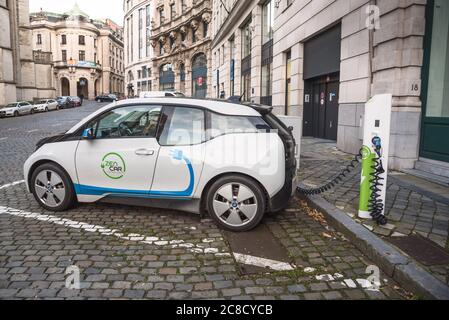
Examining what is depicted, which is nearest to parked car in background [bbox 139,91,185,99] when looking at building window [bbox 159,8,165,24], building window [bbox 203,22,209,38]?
building window [bbox 203,22,209,38]

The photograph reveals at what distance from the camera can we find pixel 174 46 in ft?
172

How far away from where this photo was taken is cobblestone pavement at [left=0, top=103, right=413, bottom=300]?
122 inches

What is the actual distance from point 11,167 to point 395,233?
812 cm

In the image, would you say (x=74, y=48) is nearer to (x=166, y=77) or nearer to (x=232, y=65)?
(x=166, y=77)

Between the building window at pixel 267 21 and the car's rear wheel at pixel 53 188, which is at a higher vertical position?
the building window at pixel 267 21

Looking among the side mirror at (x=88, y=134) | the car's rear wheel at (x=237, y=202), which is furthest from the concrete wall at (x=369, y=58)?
the side mirror at (x=88, y=134)

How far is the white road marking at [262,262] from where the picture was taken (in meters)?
3.54

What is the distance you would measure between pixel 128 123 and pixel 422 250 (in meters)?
3.78

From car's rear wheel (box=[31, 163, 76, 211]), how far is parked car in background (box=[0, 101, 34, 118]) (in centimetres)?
2981

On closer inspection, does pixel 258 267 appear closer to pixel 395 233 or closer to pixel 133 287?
pixel 133 287

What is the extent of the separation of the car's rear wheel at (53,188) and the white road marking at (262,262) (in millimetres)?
2678

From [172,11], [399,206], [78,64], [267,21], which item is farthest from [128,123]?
[78,64]

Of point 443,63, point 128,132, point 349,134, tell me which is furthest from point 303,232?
point 349,134
